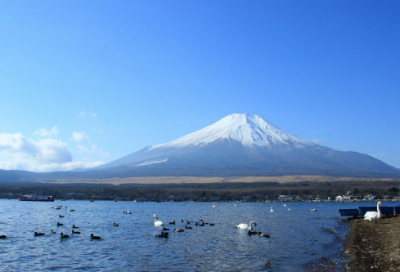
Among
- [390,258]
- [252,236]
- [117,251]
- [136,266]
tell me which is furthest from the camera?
[252,236]

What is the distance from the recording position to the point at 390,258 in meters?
17.0

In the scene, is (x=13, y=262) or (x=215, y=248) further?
(x=215, y=248)

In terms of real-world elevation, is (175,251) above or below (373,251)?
below

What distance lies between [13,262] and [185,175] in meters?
150

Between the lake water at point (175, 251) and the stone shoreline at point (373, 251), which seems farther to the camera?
the lake water at point (175, 251)

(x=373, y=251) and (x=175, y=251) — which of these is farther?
(x=175, y=251)

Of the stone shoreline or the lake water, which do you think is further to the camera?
the lake water

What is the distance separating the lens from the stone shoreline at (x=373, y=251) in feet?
53.8

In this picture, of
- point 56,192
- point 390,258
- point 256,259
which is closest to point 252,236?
point 256,259

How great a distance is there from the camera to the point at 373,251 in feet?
65.1

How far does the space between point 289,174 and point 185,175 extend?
47.6 metres

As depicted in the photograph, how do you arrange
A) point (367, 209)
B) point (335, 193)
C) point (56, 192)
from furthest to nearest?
point (56, 192) → point (335, 193) → point (367, 209)

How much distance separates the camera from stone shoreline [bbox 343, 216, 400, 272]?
16397 millimetres

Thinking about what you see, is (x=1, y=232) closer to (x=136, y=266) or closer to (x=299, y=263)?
(x=136, y=266)
